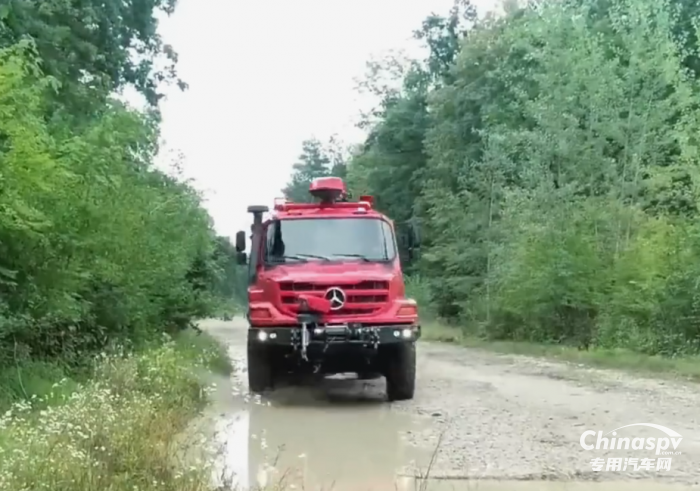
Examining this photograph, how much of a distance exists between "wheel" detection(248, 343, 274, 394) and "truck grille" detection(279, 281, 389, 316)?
101 centimetres

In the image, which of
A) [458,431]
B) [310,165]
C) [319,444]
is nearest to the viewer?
[319,444]

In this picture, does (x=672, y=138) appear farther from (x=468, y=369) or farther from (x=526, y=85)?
(x=526, y=85)

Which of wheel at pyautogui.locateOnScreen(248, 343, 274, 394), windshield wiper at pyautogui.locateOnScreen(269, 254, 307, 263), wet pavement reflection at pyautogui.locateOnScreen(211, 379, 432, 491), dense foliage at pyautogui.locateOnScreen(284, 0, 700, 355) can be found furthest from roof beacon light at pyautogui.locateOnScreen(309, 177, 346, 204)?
wet pavement reflection at pyautogui.locateOnScreen(211, 379, 432, 491)

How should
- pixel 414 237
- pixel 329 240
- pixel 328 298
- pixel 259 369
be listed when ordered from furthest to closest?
pixel 414 237 < pixel 329 240 < pixel 259 369 < pixel 328 298

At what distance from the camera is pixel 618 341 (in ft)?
66.6

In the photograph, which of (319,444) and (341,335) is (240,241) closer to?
(341,335)

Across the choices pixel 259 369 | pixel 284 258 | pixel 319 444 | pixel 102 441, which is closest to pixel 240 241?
pixel 284 258

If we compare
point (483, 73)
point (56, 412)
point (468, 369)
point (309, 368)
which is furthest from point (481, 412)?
point (483, 73)

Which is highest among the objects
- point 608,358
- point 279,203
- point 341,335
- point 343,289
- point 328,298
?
point 279,203

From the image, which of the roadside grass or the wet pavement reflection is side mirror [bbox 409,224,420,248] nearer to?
the wet pavement reflection

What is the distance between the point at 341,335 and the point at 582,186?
14588 millimetres

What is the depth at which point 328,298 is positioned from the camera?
11.4m

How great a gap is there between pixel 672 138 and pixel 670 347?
4.99 metres

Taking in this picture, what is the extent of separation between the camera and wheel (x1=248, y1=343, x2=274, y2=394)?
12234 millimetres
